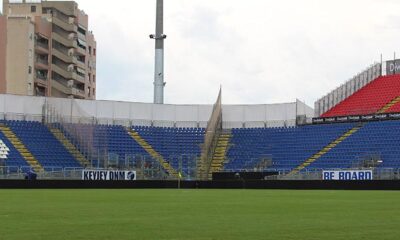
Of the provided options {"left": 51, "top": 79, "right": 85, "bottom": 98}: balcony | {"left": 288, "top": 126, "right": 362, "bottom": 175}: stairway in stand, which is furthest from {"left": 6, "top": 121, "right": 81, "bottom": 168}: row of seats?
{"left": 51, "top": 79, "right": 85, "bottom": 98}: balcony

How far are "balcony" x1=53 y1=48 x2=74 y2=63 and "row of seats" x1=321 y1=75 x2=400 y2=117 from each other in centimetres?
4865

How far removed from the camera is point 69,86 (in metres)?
106

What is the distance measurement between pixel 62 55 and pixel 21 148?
47539 mm

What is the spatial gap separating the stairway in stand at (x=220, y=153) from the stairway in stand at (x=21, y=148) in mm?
13593

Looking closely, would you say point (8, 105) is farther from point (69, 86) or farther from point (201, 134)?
point (69, 86)

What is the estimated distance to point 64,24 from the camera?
105562mm

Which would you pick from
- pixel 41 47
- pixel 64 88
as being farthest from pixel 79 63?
pixel 41 47

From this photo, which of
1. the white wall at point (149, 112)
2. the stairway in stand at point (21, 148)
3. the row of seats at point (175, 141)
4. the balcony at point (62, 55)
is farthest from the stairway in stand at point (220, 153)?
the balcony at point (62, 55)

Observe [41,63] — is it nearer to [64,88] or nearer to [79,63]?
[64,88]

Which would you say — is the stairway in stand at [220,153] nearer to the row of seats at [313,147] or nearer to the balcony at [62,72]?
the row of seats at [313,147]

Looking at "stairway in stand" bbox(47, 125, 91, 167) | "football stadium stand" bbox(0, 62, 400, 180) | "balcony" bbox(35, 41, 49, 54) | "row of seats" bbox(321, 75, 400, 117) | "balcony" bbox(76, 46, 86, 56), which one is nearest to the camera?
"football stadium stand" bbox(0, 62, 400, 180)

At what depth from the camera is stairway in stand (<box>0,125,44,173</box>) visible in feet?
190

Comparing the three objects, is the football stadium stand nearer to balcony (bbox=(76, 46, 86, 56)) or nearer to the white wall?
the white wall

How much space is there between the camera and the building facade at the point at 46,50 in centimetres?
9444
